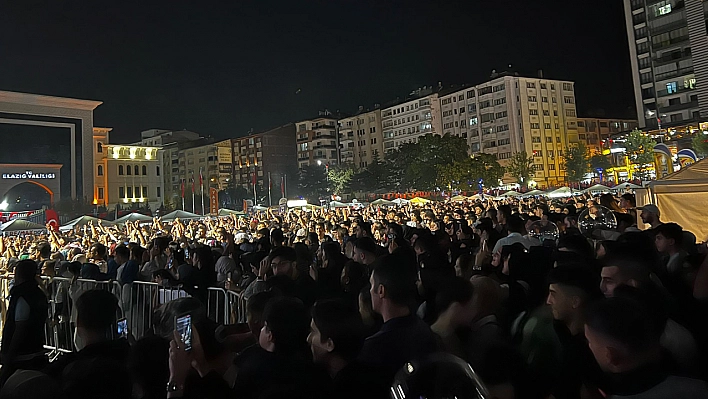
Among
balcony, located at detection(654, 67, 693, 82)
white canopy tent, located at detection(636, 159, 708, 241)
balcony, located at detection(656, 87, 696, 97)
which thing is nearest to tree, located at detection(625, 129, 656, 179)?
balcony, located at detection(656, 87, 696, 97)

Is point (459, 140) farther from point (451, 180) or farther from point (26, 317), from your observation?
point (26, 317)

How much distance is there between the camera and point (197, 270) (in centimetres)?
766

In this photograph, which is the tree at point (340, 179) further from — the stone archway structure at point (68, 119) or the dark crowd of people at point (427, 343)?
the dark crowd of people at point (427, 343)

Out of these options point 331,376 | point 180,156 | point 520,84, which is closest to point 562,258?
point 331,376

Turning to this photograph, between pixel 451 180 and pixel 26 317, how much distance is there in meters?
57.8

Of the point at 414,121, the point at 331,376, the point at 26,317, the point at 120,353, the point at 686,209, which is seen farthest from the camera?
the point at 414,121

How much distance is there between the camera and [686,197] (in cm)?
1167

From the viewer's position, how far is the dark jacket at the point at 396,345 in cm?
269

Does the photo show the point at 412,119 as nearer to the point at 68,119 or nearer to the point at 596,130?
the point at 596,130

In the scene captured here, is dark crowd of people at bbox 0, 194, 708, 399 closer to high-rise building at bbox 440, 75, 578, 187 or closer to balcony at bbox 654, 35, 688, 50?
balcony at bbox 654, 35, 688, 50

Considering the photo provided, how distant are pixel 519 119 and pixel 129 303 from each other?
→ 84.3m

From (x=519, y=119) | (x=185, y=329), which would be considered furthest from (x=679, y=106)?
(x=185, y=329)

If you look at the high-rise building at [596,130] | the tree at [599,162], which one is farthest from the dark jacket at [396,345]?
the high-rise building at [596,130]

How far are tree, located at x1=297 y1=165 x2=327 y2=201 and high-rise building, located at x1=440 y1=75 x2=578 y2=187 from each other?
990 inches
